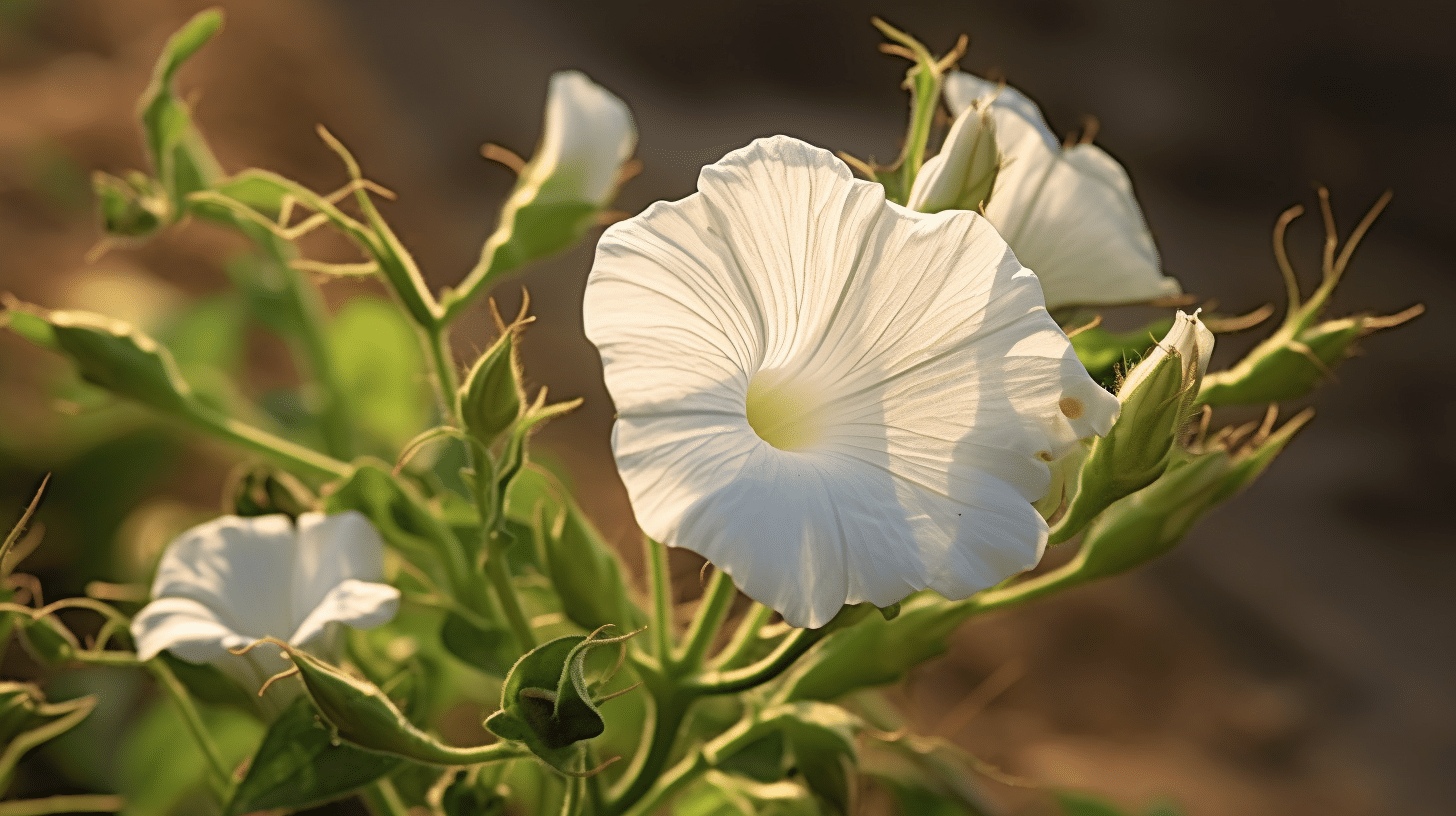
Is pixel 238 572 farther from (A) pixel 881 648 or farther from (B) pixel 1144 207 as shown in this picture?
(B) pixel 1144 207

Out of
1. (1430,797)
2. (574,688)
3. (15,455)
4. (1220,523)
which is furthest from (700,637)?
(1220,523)

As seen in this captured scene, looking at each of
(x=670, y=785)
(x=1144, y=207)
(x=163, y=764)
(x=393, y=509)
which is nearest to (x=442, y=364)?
(x=393, y=509)

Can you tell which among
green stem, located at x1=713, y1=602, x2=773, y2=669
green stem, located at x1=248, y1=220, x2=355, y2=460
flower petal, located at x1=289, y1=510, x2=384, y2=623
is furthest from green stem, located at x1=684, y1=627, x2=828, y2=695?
green stem, located at x1=248, y1=220, x2=355, y2=460

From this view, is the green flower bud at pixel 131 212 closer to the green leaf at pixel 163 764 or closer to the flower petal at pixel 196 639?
the flower petal at pixel 196 639

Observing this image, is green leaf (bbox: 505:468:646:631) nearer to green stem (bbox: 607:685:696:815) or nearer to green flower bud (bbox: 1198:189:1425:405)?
green stem (bbox: 607:685:696:815)

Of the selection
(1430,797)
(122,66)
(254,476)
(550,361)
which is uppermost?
(254,476)

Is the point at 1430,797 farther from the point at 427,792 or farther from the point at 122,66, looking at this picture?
the point at 122,66

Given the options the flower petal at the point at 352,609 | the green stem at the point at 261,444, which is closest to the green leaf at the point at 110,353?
the green stem at the point at 261,444
